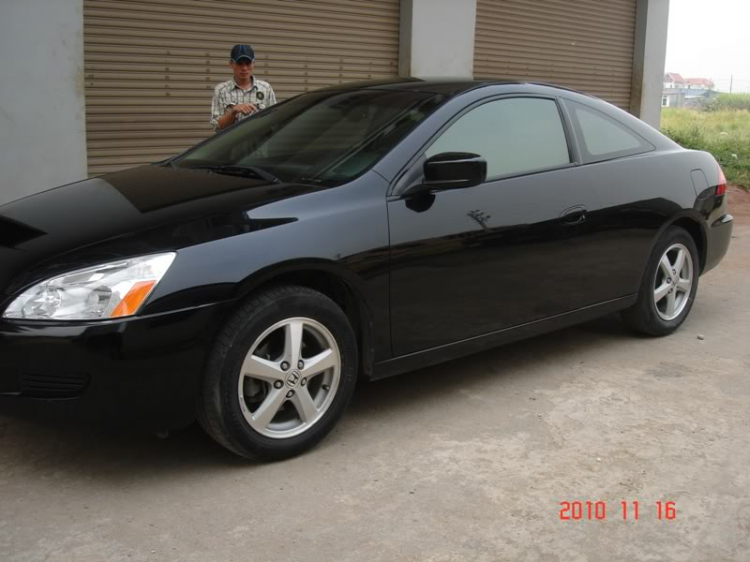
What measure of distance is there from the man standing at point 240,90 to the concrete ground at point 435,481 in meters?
2.81

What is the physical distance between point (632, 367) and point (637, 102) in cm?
1081

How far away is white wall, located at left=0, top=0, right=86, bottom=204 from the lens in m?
7.23

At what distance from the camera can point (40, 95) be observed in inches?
293

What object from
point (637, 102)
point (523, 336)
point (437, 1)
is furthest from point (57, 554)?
point (637, 102)

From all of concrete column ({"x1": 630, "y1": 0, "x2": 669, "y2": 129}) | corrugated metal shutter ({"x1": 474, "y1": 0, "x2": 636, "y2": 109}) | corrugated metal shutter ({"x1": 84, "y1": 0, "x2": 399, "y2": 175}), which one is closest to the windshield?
corrugated metal shutter ({"x1": 84, "y1": 0, "x2": 399, "y2": 175})

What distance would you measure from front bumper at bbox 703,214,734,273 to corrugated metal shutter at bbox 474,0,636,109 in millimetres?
5611

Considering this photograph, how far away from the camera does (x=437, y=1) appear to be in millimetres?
10531

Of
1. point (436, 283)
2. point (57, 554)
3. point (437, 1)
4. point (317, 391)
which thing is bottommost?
point (57, 554)

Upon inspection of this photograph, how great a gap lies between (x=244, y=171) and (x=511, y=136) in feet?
4.37

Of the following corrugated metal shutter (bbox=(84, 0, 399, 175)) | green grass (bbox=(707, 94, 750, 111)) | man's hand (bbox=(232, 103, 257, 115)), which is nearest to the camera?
man's hand (bbox=(232, 103, 257, 115))

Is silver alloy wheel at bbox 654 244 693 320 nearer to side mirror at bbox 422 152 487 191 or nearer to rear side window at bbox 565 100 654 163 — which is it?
rear side window at bbox 565 100 654 163

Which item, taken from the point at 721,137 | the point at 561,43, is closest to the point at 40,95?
the point at 561,43

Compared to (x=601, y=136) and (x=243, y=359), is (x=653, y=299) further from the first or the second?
(x=243, y=359)

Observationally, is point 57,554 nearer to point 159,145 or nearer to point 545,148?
point 545,148
